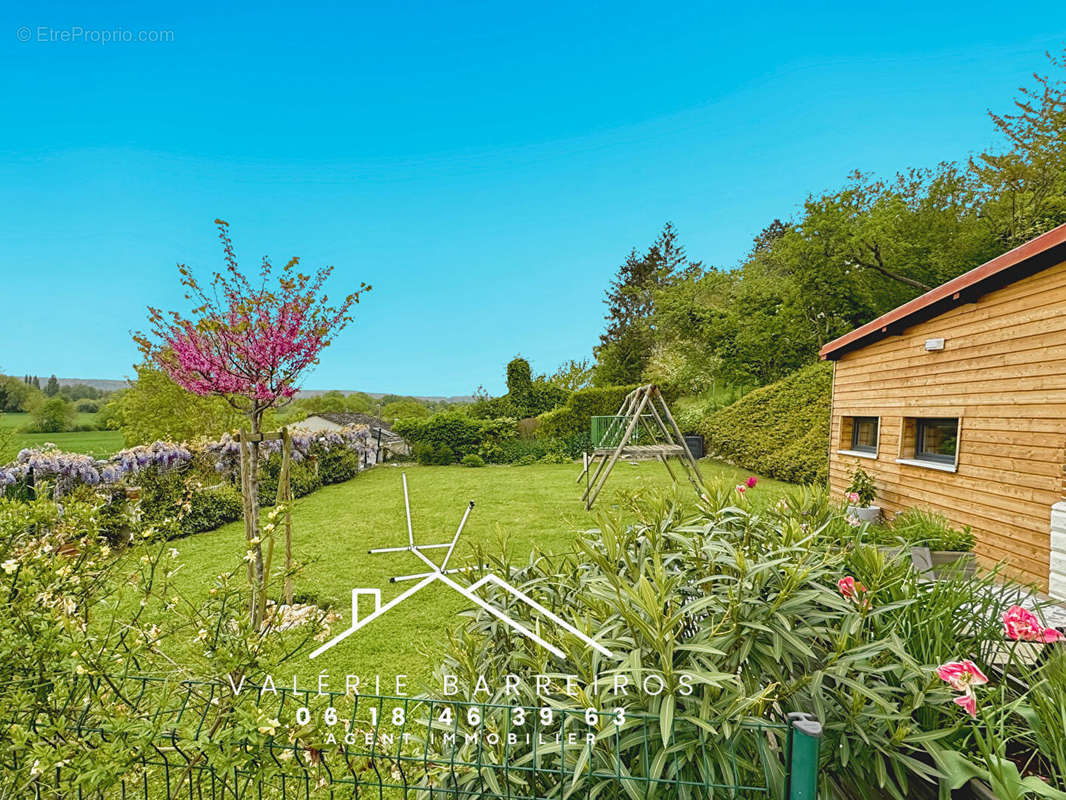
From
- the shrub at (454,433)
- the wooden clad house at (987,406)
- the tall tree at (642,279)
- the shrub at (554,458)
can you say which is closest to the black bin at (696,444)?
the shrub at (554,458)

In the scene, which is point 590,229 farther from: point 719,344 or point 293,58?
point 293,58

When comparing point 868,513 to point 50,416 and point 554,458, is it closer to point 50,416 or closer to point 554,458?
point 554,458

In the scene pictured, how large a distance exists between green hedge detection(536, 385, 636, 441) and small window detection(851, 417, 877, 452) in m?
8.15

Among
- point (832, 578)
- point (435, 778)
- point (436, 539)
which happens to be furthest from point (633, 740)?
point (436, 539)

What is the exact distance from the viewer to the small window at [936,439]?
544 centimetres

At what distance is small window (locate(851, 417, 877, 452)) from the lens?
7.19m

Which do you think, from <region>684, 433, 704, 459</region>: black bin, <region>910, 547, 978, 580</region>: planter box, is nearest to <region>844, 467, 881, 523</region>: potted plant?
<region>910, 547, 978, 580</region>: planter box

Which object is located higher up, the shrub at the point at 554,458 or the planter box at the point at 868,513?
the planter box at the point at 868,513

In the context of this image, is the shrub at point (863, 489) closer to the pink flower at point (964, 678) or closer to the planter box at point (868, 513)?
the planter box at point (868, 513)

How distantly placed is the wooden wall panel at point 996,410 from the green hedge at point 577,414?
965 cm

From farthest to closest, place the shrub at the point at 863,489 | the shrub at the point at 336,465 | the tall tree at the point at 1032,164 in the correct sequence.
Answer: the tall tree at the point at 1032,164
the shrub at the point at 336,465
the shrub at the point at 863,489

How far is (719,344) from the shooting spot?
19078 millimetres

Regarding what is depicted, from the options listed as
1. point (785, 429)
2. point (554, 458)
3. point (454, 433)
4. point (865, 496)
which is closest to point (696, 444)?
point (785, 429)

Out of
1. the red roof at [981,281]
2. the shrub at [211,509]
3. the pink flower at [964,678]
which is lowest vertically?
the shrub at [211,509]
